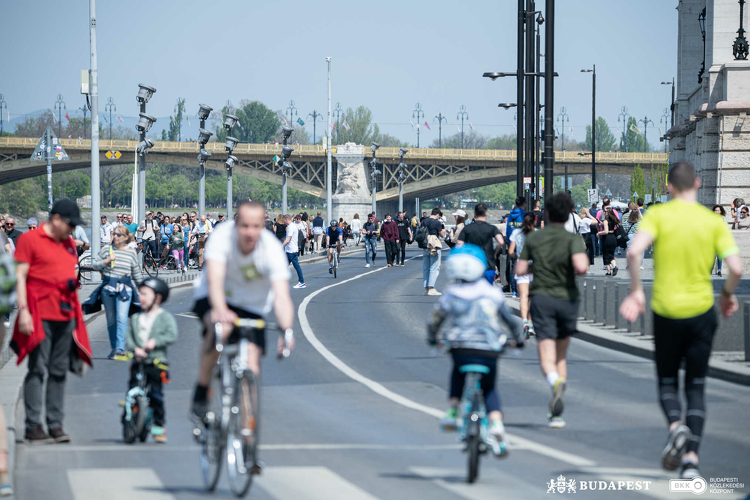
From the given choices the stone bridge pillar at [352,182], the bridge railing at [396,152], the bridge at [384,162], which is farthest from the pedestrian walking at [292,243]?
the stone bridge pillar at [352,182]

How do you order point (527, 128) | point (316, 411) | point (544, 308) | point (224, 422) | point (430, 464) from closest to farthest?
point (224, 422) → point (430, 464) → point (544, 308) → point (316, 411) → point (527, 128)

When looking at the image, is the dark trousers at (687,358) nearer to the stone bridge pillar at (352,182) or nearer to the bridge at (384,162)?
the bridge at (384,162)

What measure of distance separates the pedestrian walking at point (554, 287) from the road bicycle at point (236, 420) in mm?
3052

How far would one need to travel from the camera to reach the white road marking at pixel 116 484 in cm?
623

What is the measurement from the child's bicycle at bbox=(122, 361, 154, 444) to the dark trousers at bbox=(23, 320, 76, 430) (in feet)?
1.64

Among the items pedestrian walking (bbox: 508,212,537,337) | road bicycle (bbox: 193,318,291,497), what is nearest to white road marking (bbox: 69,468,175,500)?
road bicycle (bbox: 193,318,291,497)

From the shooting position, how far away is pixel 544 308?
850 cm

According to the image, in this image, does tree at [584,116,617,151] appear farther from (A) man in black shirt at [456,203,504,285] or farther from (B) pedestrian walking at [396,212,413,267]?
(A) man in black shirt at [456,203,504,285]

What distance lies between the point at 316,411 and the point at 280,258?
3384 millimetres

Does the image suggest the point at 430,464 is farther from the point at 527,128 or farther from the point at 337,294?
the point at 527,128

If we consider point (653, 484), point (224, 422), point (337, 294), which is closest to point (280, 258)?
point (224, 422)

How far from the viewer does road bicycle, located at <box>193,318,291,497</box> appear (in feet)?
19.7

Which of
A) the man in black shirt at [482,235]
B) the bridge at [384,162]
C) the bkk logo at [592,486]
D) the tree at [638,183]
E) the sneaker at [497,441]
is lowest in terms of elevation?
the bkk logo at [592,486]

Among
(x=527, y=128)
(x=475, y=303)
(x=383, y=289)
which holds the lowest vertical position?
(x=383, y=289)
